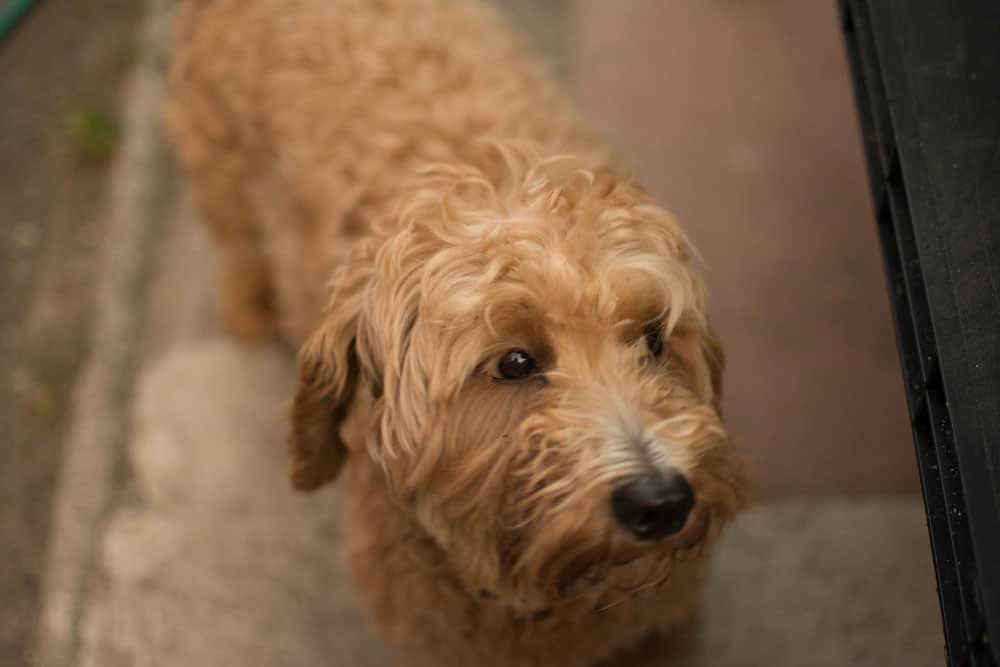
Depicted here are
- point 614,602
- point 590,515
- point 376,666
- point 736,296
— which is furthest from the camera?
point 736,296

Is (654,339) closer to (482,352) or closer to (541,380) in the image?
(541,380)

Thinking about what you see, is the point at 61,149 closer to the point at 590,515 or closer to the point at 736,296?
the point at 736,296

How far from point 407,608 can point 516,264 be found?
90cm

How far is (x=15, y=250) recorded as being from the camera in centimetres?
390

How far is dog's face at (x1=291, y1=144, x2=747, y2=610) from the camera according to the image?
5.52ft

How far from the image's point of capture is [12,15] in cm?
427

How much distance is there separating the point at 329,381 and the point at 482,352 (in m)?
0.39

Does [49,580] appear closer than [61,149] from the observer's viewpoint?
Yes

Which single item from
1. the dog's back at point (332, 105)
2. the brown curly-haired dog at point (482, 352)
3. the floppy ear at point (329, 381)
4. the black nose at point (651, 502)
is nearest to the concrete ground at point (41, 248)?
the dog's back at point (332, 105)

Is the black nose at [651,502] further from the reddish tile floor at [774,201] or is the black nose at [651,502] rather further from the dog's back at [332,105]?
the reddish tile floor at [774,201]

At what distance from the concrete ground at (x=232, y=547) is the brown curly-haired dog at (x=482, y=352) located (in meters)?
0.58

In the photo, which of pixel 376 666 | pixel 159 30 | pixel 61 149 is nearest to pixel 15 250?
pixel 61 149

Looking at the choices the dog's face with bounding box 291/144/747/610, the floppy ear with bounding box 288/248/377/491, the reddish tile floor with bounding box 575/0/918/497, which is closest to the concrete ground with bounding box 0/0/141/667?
the floppy ear with bounding box 288/248/377/491

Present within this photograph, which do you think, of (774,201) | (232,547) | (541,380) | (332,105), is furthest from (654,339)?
(774,201)
